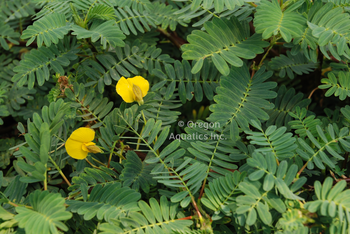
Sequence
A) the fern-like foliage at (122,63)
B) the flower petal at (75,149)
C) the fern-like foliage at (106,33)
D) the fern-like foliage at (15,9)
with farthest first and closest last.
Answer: the fern-like foliage at (15,9) → the fern-like foliage at (122,63) → the fern-like foliage at (106,33) → the flower petal at (75,149)

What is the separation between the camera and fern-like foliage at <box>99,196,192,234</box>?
68 cm

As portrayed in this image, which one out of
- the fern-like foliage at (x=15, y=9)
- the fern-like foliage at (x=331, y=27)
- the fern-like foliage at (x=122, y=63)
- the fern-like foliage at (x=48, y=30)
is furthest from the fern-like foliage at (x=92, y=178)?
the fern-like foliage at (x=15, y=9)

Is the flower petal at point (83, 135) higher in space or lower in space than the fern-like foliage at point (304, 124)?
lower

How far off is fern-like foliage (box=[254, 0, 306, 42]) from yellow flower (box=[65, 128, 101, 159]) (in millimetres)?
565

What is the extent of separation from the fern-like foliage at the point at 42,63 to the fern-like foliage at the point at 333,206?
88cm

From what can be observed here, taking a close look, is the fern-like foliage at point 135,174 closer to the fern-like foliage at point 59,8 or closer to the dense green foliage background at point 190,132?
the dense green foliage background at point 190,132

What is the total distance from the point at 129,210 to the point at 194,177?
0.62 feet

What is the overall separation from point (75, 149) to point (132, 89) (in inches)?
9.7

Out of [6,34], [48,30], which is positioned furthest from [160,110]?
[6,34]

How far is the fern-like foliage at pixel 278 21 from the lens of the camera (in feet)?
2.62

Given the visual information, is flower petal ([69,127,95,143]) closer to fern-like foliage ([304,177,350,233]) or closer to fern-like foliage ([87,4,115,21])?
fern-like foliage ([87,4,115,21])

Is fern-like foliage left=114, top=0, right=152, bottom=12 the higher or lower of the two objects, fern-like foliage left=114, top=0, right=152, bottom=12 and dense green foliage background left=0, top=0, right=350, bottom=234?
the higher

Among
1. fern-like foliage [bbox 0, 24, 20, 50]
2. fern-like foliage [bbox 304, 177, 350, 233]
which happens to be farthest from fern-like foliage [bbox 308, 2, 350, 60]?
fern-like foliage [bbox 0, 24, 20, 50]

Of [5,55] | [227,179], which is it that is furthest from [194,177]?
[5,55]
